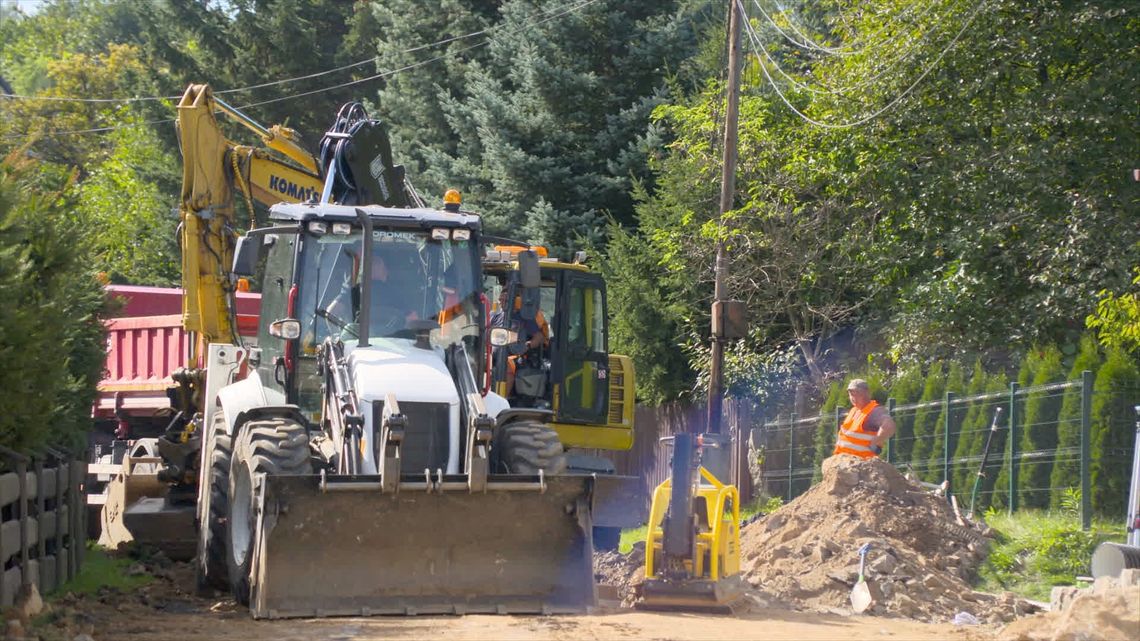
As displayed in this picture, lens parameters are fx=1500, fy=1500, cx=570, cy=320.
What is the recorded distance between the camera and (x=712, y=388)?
22.6 m

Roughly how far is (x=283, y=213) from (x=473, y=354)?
1.89 metres

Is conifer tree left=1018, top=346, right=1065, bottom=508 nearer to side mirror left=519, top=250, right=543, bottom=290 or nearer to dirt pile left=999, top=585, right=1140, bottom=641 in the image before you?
dirt pile left=999, top=585, right=1140, bottom=641

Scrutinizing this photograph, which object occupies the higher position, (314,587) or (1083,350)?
(1083,350)

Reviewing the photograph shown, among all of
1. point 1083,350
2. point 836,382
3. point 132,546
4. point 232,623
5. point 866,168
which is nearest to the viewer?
point 232,623

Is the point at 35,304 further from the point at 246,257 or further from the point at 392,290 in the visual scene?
the point at 392,290

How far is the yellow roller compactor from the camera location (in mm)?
10031

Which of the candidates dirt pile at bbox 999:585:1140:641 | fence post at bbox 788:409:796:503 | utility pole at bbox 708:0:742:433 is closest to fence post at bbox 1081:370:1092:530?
dirt pile at bbox 999:585:1140:641

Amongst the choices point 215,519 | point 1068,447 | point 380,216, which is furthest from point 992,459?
point 215,519

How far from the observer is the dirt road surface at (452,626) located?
9289mm

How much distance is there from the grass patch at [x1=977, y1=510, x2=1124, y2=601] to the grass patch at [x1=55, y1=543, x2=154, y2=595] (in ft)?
24.7

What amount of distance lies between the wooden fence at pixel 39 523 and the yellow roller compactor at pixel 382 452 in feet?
3.67

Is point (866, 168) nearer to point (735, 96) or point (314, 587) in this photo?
point (735, 96)

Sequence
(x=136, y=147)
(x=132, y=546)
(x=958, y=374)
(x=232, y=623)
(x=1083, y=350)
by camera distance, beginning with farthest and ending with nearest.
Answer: (x=136, y=147) → (x=958, y=374) → (x=1083, y=350) → (x=132, y=546) → (x=232, y=623)

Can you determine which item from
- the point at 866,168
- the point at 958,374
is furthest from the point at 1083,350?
the point at 866,168
